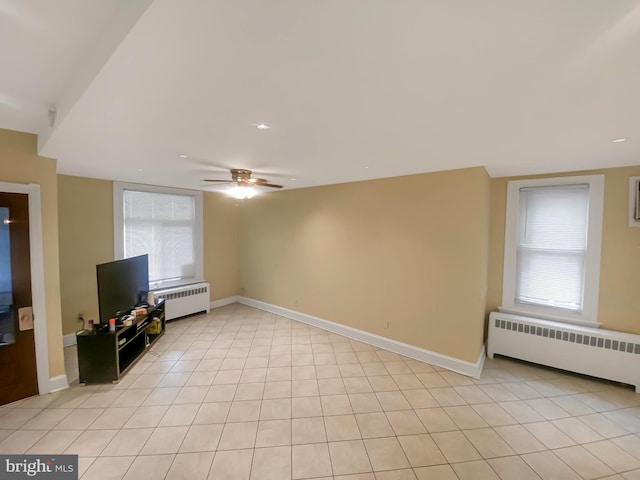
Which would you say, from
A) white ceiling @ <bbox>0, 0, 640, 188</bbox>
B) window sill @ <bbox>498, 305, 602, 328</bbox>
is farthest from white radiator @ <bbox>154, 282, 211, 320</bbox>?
window sill @ <bbox>498, 305, 602, 328</bbox>

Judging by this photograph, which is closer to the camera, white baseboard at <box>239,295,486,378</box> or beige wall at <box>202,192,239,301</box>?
white baseboard at <box>239,295,486,378</box>

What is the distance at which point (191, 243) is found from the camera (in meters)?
4.91

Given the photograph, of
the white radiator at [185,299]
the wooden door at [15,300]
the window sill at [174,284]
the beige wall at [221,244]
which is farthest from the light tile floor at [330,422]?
the beige wall at [221,244]

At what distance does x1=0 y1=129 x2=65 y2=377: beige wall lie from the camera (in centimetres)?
228

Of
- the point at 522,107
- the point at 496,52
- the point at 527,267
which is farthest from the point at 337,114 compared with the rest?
the point at 527,267

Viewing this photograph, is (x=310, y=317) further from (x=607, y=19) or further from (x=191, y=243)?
(x=607, y=19)

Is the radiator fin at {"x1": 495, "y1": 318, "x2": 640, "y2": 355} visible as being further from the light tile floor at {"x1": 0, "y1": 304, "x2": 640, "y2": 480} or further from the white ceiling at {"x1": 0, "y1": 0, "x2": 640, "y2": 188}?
the white ceiling at {"x1": 0, "y1": 0, "x2": 640, "y2": 188}

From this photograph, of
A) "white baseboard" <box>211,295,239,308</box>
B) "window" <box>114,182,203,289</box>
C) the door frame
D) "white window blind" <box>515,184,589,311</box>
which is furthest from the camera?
"white baseboard" <box>211,295,239,308</box>

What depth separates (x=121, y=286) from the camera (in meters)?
3.20

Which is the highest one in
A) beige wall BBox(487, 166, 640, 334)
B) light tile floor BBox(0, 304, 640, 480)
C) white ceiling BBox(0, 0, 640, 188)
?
white ceiling BBox(0, 0, 640, 188)

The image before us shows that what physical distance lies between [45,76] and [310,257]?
3534 mm

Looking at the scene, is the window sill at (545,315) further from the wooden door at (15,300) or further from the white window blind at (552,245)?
the wooden door at (15,300)

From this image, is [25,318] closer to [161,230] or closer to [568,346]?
[161,230]

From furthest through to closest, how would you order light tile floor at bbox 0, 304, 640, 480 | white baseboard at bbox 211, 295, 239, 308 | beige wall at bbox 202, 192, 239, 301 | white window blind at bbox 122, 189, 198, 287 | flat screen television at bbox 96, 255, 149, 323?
white baseboard at bbox 211, 295, 239, 308, beige wall at bbox 202, 192, 239, 301, white window blind at bbox 122, 189, 198, 287, flat screen television at bbox 96, 255, 149, 323, light tile floor at bbox 0, 304, 640, 480
